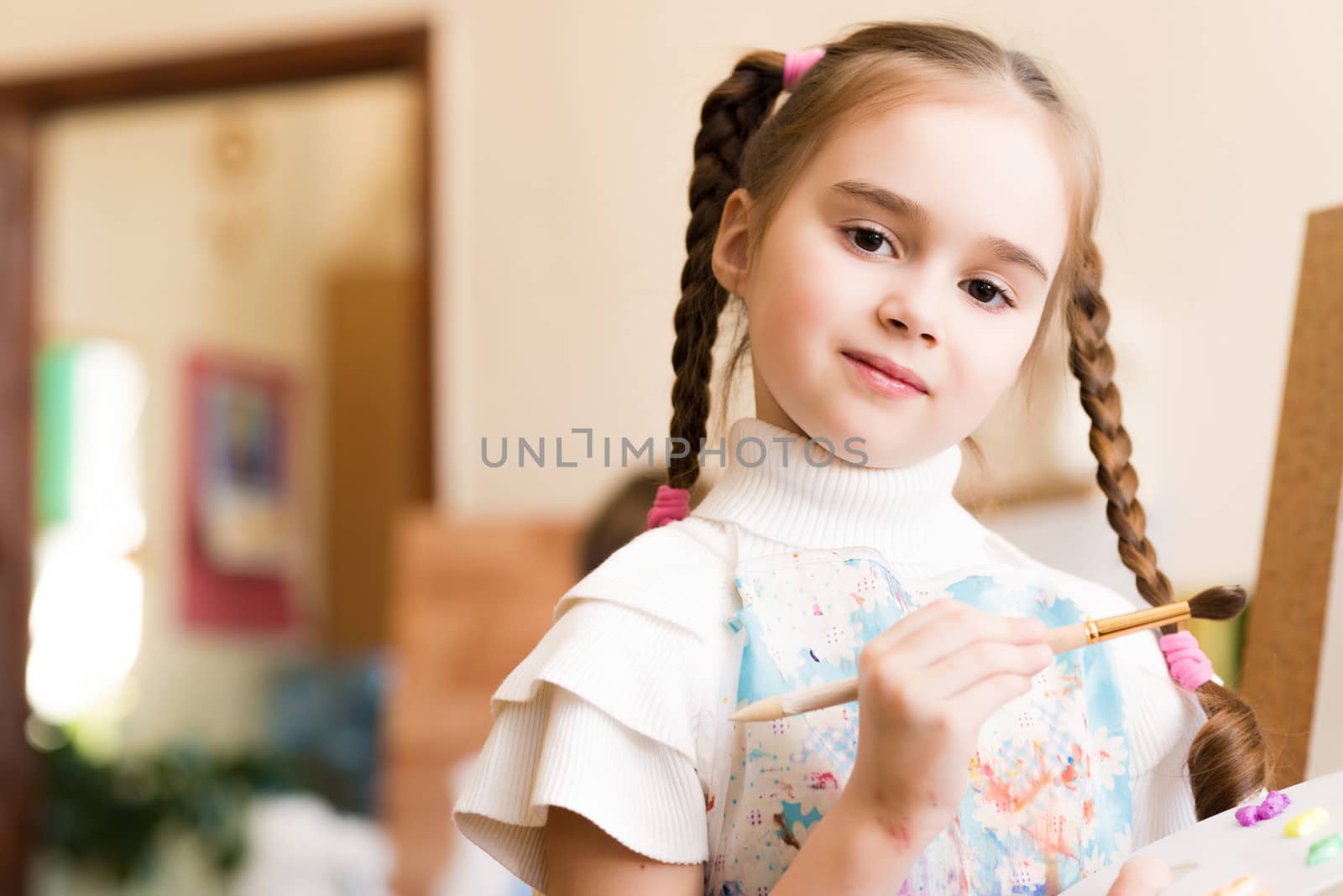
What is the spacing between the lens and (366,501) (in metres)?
2.89

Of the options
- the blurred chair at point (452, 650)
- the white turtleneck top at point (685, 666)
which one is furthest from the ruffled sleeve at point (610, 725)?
the blurred chair at point (452, 650)

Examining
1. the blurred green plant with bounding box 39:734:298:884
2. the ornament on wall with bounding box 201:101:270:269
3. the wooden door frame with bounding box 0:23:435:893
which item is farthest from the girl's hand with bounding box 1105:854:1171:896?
the ornament on wall with bounding box 201:101:270:269

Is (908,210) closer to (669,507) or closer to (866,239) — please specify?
(866,239)

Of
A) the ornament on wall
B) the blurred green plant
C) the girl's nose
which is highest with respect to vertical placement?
the girl's nose

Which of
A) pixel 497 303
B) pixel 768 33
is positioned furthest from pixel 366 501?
pixel 768 33

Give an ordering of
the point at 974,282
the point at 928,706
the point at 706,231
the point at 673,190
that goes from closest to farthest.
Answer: the point at 928,706, the point at 974,282, the point at 706,231, the point at 673,190

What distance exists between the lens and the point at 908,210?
0.53 meters

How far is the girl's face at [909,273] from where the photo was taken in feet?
1.73

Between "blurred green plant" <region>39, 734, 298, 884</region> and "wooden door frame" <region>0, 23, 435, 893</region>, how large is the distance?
6cm

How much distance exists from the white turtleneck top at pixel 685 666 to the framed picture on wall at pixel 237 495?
241 centimetres

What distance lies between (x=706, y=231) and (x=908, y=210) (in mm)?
152

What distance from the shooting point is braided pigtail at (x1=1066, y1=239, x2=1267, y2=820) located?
1.80ft

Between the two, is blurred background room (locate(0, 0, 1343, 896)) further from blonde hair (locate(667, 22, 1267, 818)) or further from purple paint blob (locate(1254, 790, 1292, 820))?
purple paint blob (locate(1254, 790, 1292, 820))

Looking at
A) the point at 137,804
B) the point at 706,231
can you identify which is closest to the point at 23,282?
→ the point at 137,804
